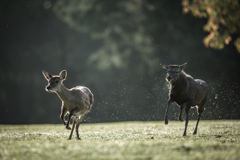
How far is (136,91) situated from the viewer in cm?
3616

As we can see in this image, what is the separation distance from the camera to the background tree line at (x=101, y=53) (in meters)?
34.5

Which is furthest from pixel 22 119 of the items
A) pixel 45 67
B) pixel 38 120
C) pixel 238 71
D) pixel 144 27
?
pixel 238 71

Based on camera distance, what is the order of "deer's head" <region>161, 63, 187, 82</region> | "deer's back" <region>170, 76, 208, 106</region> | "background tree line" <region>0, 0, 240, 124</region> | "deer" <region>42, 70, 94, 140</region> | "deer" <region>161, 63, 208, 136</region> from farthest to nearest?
1. "background tree line" <region>0, 0, 240, 124</region>
2. "deer's back" <region>170, 76, 208, 106</region>
3. "deer" <region>161, 63, 208, 136</region>
4. "deer's head" <region>161, 63, 187, 82</region>
5. "deer" <region>42, 70, 94, 140</region>

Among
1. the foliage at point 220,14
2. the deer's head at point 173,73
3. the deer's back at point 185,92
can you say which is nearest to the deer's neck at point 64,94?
the deer's head at point 173,73

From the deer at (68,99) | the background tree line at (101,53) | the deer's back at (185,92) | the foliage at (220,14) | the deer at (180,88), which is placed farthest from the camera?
the background tree line at (101,53)

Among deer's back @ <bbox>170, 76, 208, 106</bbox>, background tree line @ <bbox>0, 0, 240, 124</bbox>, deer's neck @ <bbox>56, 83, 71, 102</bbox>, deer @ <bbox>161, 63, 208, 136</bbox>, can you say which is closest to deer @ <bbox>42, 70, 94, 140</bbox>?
deer's neck @ <bbox>56, 83, 71, 102</bbox>

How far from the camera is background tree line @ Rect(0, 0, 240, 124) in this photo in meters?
34.5

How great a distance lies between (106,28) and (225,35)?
1125 inches

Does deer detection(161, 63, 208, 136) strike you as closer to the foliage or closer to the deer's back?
the deer's back

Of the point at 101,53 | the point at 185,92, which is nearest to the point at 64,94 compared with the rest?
the point at 185,92

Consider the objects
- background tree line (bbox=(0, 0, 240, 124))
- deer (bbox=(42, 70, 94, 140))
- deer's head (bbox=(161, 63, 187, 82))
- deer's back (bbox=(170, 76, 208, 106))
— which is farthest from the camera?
background tree line (bbox=(0, 0, 240, 124))

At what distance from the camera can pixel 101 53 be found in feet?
120

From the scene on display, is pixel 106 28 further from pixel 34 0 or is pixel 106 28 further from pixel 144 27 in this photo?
pixel 34 0

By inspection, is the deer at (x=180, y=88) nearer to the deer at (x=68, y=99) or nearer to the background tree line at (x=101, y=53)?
the deer at (x=68, y=99)
